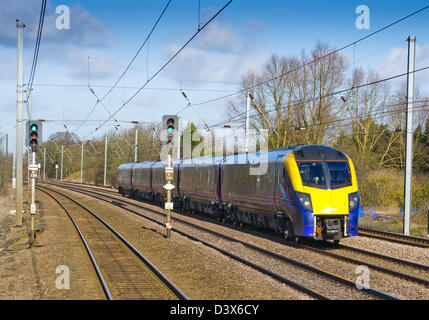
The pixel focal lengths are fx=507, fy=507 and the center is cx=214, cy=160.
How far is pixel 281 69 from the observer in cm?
4009

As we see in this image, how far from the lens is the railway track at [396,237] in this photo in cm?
1585

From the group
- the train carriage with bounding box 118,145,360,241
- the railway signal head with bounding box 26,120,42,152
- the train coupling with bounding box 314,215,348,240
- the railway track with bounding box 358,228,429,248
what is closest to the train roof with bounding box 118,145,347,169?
the train carriage with bounding box 118,145,360,241

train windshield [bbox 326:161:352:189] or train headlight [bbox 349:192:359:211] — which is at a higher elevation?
train windshield [bbox 326:161:352:189]

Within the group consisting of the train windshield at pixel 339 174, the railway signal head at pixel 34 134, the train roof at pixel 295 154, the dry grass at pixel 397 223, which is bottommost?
the dry grass at pixel 397 223

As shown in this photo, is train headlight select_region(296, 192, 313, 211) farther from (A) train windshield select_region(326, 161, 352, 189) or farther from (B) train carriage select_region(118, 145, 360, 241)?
(A) train windshield select_region(326, 161, 352, 189)

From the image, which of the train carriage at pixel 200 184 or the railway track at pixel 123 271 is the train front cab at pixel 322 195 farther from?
the train carriage at pixel 200 184

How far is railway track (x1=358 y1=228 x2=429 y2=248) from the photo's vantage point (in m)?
15.8

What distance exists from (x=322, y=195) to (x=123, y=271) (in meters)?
6.20

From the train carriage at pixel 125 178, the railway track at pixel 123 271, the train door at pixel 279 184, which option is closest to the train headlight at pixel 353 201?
the train door at pixel 279 184

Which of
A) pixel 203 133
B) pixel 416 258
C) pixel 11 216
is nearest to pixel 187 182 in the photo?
pixel 11 216

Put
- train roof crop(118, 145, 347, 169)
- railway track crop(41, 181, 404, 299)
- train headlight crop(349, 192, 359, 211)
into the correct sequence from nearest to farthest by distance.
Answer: railway track crop(41, 181, 404, 299) → train headlight crop(349, 192, 359, 211) → train roof crop(118, 145, 347, 169)

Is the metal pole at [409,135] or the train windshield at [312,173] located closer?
the train windshield at [312,173]
